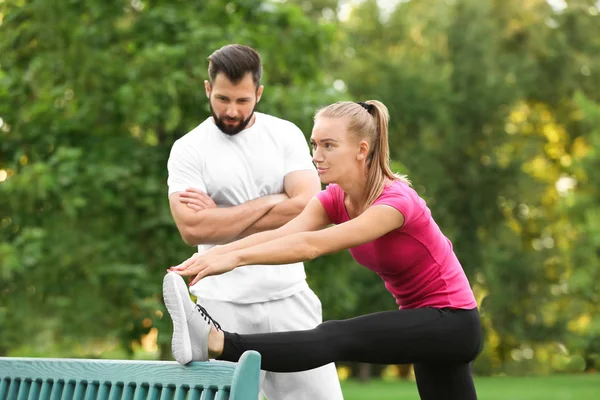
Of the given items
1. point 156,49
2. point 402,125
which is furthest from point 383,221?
point 402,125

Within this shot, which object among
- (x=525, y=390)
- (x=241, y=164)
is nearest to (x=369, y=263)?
(x=241, y=164)

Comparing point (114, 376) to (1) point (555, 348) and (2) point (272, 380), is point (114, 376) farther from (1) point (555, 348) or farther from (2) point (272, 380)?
(1) point (555, 348)

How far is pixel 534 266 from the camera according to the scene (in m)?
26.5

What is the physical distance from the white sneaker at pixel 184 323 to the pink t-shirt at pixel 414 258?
744 millimetres

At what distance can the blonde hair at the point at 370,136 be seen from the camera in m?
3.81

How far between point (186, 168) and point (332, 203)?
32.3 inches

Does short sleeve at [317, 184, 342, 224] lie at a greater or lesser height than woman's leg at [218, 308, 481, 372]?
greater

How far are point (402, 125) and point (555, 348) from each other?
8.04m

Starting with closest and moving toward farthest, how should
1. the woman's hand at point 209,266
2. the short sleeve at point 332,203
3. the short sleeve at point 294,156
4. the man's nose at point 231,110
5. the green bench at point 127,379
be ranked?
the green bench at point 127,379 < the woman's hand at point 209,266 < the short sleeve at point 332,203 < the man's nose at point 231,110 < the short sleeve at point 294,156

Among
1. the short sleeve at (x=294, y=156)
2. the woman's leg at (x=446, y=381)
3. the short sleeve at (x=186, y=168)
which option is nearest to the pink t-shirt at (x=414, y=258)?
the woman's leg at (x=446, y=381)

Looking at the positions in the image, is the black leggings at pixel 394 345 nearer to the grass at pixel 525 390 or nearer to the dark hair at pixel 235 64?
the dark hair at pixel 235 64

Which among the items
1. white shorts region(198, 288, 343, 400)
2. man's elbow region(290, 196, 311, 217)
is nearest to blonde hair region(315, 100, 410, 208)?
man's elbow region(290, 196, 311, 217)

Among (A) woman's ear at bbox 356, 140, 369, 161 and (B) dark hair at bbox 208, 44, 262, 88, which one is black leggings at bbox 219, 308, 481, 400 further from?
(B) dark hair at bbox 208, 44, 262, 88

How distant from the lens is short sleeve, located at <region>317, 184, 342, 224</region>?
3957 mm
